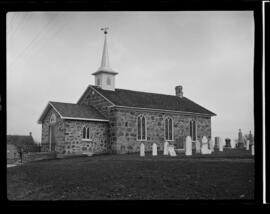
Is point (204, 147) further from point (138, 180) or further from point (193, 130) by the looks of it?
point (138, 180)

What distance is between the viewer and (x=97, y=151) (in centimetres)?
1359

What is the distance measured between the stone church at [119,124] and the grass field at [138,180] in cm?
267

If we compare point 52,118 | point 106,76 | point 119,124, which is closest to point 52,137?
point 52,118

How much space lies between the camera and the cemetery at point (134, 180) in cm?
820

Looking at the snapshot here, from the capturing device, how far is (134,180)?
901 cm

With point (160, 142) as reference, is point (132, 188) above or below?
below

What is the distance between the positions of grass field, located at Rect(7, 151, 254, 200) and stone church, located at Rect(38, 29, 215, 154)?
2.67 m

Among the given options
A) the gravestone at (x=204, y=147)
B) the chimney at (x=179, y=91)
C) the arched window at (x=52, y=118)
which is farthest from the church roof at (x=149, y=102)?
the arched window at (x=52, y=118)

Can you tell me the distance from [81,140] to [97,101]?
204cm

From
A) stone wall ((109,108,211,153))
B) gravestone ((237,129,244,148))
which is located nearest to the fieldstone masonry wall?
stone wall ((109,108,211,153))
